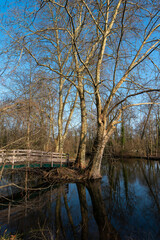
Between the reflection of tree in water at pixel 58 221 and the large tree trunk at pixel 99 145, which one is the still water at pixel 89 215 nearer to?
the reflection of tree in water at pixel 58 221

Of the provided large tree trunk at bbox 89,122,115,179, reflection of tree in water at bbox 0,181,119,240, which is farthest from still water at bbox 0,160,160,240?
large tree trunk at bbox 89,122,115,179

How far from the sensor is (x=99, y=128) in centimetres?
888

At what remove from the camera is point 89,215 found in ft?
17.4

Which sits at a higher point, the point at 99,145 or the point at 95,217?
the point at 99,145

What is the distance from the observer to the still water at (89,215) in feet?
13.4

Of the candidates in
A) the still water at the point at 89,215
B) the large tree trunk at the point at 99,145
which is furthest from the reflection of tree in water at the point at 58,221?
the large tree trunk at the point at 99,145

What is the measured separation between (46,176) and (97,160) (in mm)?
3716

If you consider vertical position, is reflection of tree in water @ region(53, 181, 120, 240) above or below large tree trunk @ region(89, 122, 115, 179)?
below

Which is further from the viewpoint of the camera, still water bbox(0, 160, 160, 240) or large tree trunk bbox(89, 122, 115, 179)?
large tree trunk bbox(89, 122, 115, 179)

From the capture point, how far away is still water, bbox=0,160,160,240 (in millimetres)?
4082

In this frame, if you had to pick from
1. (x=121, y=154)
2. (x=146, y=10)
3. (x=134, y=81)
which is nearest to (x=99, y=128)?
(x=134, y=81)

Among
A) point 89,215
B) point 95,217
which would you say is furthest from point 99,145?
point 95,217

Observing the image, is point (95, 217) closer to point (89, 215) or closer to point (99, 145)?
point (89, 215)

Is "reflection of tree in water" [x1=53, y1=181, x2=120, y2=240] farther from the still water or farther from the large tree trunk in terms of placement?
the large tree trunk
